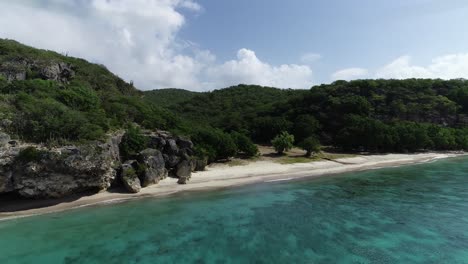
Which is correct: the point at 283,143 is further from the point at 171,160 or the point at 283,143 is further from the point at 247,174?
the point at 171,160

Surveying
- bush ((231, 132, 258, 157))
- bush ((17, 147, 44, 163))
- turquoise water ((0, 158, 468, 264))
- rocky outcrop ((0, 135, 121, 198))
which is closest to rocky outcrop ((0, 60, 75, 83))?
bush ((17, 147, 44, 163))

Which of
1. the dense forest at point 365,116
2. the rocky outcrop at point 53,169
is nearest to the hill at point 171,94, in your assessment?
the dense forest at point 365,116

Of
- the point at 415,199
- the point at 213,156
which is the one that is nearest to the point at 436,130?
the point at 415,199

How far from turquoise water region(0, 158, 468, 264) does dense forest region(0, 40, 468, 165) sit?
10292 millimetres

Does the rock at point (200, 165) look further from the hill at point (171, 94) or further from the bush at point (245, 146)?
the hill at point (171, 94)

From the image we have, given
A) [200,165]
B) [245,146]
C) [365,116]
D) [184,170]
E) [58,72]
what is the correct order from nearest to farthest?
[184,170] < [200,165] < [58,72] < [245,146] < [365,116]

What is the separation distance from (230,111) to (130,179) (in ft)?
267

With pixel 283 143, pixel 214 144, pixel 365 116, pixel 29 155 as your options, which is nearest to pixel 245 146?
pixel 214 144

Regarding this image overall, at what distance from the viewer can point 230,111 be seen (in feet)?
367

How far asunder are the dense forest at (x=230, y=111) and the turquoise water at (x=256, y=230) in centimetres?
1029

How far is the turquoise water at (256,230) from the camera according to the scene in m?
18.9

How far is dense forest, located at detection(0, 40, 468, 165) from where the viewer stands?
106 ft

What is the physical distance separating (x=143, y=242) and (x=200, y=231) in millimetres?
4349

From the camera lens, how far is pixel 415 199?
106 feet
